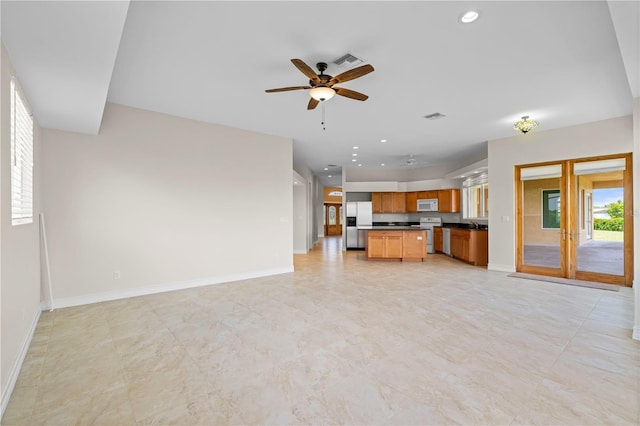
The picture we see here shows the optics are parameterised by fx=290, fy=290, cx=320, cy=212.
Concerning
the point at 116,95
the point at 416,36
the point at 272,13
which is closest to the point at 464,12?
the point at 416,36

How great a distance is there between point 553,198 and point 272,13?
633cm

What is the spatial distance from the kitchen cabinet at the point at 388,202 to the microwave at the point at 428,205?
58 cm

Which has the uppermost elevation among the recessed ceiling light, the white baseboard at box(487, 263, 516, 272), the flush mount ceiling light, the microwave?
the recessed ceiling light

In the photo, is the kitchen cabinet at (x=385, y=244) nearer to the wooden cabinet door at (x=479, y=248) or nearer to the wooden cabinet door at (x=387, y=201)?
the wooden cabinet door at (x=479, y=248)

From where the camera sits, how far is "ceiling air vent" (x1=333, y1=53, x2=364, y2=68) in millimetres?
2985

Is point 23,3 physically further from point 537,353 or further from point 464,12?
point 537,353

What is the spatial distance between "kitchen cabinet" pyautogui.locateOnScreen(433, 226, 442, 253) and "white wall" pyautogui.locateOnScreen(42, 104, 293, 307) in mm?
5729

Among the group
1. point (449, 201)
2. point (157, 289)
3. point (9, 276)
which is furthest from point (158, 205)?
point (449, 201)

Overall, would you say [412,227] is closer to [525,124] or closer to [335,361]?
[525,124]

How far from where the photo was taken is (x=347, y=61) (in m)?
3.07

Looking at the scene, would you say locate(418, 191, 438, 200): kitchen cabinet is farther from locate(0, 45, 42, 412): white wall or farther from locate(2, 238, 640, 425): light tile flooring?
locate(0, 45, 42, 412): white wall

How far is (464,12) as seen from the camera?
7.77ft

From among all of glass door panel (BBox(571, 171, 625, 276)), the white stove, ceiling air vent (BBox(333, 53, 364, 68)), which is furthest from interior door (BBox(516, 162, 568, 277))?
ceiling air vent (BBox(333, 53, 364, 68))

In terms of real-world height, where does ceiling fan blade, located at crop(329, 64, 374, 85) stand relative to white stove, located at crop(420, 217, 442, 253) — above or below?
above
